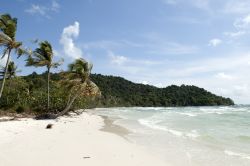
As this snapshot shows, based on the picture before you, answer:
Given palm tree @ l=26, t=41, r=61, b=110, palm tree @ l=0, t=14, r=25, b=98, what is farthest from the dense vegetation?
palm tree @ l=0, t=14, r=25, b=98

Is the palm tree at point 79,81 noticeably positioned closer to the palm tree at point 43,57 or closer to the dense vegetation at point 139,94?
the palm tree at point 43,57

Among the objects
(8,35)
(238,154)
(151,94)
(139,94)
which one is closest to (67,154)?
(238,154)

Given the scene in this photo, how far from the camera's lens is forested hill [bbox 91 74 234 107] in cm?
11931

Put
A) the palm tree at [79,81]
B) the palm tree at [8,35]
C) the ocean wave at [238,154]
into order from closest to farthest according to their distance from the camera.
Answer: the ocean wave at [238,154] < the palm tree at [8,35] < the palm tree at [79,81]

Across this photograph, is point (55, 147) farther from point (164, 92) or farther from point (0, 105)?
point (164, 92)

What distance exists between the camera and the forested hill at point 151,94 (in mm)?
119312

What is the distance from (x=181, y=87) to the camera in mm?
160375

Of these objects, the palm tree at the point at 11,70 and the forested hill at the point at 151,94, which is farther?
the forested hill at the point at 151,94

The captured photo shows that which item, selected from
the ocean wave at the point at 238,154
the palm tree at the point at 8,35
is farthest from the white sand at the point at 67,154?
the palm tree at the point at 8,35

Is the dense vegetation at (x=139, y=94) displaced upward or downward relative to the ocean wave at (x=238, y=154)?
upward

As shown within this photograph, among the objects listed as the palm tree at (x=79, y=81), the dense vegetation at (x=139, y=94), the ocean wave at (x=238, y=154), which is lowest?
the ocean wave at (x=238, y=154)

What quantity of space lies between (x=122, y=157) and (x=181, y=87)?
15344 centimetres

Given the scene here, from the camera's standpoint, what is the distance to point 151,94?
134 metres

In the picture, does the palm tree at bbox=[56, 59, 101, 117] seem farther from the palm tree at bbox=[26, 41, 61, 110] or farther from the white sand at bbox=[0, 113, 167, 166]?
the white sand at bbox=[0, 113, 167, 166]
